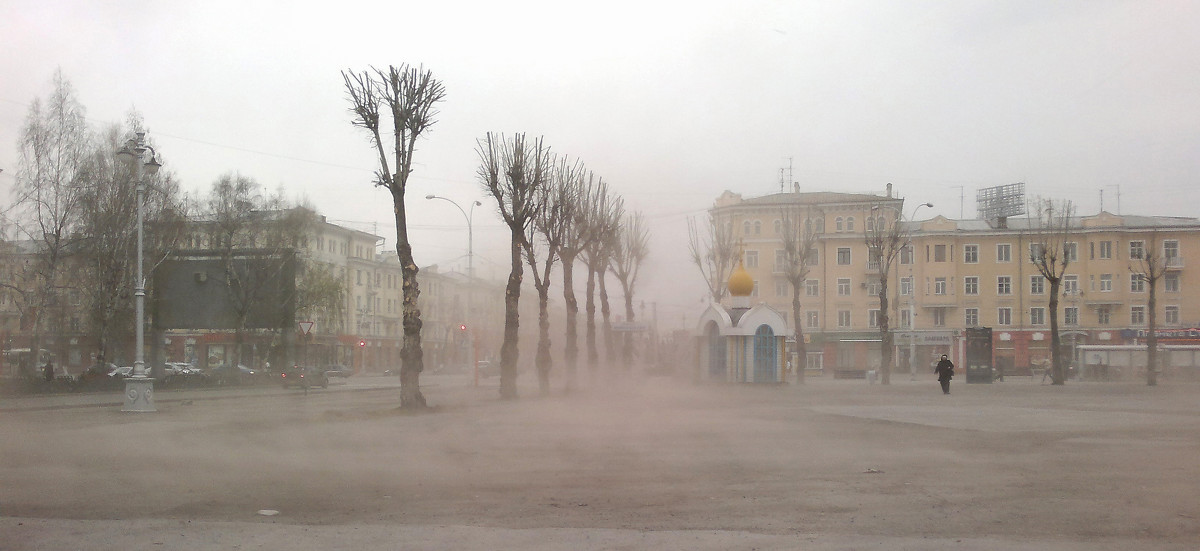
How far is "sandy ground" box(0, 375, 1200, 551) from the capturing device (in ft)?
28.5

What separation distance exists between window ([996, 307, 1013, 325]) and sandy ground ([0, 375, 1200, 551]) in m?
62.1

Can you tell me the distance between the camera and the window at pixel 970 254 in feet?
274

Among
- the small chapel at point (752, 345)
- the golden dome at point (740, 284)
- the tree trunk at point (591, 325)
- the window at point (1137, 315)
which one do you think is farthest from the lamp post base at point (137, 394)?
the window at point (1137, 315)

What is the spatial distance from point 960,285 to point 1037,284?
6.14m

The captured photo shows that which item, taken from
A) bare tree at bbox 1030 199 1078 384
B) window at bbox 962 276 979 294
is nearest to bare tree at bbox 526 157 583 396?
bare tree at bbox 1030 199 1078 384

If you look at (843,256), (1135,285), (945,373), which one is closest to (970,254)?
(843,256)

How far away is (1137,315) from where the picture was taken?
79.1m

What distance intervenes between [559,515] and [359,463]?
5610 mm

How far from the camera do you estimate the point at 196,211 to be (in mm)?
56344

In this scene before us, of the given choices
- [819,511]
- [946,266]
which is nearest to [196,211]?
[819,511]

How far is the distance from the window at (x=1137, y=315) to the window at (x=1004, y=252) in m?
10.0

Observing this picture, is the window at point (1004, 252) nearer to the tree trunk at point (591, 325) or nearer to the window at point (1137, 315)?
the window at point (1137, 315)

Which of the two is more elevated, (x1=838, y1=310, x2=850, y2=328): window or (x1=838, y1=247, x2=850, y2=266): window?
(x1=838, y1=247, x2=850, y2=266): window

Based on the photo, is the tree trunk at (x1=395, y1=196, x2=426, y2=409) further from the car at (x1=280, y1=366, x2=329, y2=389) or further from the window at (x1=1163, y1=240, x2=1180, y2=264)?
the window at (x1=1163, y1=240, x2=1180, y2=264)
